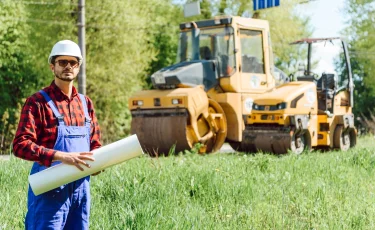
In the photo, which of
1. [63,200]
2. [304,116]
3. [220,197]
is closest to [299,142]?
[304,116]

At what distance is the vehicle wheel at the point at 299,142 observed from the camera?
14.1m

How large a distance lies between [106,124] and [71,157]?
89.6 ft

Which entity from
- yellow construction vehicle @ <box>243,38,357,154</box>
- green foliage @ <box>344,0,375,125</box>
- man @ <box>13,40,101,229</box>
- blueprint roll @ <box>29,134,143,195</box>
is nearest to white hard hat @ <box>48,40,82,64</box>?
man @ <box>13,40,101,229</box>

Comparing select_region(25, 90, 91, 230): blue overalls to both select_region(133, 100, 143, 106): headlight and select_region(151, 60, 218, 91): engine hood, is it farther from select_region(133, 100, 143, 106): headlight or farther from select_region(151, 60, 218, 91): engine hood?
select_region(133, 100, 143, 106): headlight

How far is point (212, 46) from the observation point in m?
15.1

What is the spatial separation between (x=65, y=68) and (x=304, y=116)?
34.6 feet

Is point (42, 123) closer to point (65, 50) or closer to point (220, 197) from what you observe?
point (65, 50)

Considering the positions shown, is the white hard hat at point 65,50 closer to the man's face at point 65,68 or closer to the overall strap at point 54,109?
the man's face at point 65,68

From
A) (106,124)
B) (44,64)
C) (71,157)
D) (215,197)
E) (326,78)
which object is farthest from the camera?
(106,124)

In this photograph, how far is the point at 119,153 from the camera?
14.7 feet

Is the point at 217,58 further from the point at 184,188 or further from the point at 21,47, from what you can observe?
the point at 21,47

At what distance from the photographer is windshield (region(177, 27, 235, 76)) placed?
14.9 m

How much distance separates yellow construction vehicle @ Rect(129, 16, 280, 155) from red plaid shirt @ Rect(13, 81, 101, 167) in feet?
30.5

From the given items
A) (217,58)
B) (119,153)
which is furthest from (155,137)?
(119,153)
